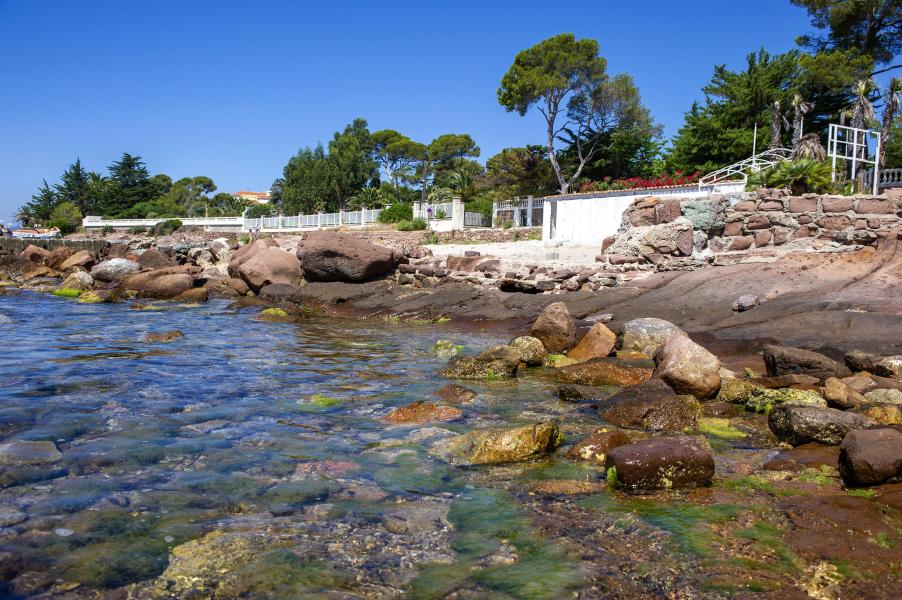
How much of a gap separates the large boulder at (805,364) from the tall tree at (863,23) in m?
29.3

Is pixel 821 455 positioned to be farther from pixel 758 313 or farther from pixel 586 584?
pixel 758 313

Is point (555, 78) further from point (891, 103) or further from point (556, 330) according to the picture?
point (556, 330)

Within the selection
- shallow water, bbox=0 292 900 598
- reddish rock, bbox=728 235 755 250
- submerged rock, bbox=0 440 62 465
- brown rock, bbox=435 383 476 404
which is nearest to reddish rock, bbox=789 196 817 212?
reddish rock, bbox=728 235 755 250

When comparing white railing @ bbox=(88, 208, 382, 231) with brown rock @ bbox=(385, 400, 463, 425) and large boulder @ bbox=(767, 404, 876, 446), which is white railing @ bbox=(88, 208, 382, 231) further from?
large boulder @ bbox=(767, 404, 876, 446)

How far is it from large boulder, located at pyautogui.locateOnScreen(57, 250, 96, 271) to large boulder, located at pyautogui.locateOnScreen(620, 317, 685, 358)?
1943 centimetres

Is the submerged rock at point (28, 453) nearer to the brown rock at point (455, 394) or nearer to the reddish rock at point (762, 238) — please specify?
the brown rock at point (455, 394)

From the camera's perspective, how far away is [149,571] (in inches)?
124

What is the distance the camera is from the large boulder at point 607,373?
24.8 feet

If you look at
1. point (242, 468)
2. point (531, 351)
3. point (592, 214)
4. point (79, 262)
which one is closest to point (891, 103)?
point (592, 214)

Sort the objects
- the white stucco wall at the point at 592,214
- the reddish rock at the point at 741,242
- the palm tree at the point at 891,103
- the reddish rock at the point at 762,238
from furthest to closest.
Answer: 1. the palm tree at the point at 891,103
2. the white stucco wall at the point at 592,214
3. the reddish rock at the point at 741,242
4. the reddish rock at the point at 762,238

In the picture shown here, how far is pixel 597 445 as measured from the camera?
5023mm

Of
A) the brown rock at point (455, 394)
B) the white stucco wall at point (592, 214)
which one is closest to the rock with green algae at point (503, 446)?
the brown rock at point (455, 394)

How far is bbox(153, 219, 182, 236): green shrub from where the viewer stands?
45.9m

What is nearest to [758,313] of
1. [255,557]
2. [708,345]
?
[708,345]
